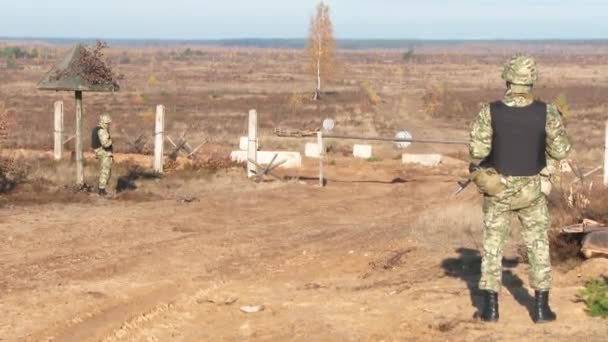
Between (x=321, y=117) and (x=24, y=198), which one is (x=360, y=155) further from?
(x=321, y=117)

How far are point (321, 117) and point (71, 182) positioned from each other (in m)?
30.4

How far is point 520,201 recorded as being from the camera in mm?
7738

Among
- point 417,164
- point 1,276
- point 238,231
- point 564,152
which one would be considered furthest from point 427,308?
point 417,164

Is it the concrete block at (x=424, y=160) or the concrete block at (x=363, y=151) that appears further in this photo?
the concrete block at (x=363, y=151)

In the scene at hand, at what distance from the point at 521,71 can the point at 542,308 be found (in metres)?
1.84

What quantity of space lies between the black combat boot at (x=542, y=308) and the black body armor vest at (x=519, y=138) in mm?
961

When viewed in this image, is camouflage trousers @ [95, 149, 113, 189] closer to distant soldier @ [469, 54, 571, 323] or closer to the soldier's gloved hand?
distant soldier @ [469, 54, 571, 323]

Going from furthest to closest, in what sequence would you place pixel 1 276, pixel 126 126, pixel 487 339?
pixel 126 126 → pixel 1 276 → pixel 487 339

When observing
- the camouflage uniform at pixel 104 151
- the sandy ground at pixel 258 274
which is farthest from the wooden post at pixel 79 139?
the sandy ground at pixel 258 274

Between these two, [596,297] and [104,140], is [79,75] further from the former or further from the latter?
[596,297]

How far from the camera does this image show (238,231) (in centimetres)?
1418

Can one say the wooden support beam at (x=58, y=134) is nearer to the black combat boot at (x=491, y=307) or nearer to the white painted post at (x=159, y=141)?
the white painted post at (x=159, y=141)

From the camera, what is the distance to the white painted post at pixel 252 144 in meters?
20.5

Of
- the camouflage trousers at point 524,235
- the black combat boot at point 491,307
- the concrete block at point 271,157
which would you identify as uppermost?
the camouflage trousers at point 524,235
